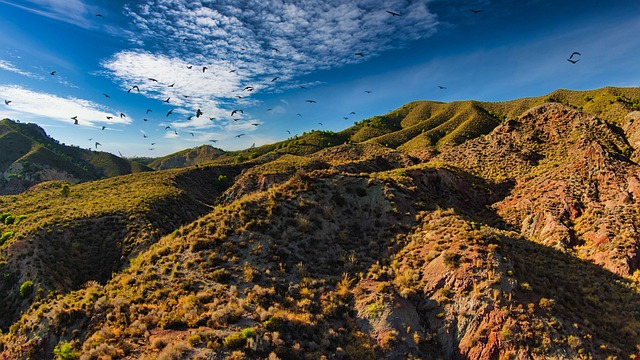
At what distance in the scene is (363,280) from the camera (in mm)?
23781

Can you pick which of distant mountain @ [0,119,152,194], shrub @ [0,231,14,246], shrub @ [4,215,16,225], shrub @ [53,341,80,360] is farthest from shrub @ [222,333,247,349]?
distant mountain @ [0,119,152,194]

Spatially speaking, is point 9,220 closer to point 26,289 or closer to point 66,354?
point 26,289

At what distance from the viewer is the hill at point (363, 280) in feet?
57.7

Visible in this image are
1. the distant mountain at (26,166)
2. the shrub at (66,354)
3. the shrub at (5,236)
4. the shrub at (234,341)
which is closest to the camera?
the shrub at (66,354)

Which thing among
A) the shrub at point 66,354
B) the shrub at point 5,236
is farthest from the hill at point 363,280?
the shrub at point 5,236

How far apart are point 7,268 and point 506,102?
203019 millimetres

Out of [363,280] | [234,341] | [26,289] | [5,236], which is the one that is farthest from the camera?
[5,236]

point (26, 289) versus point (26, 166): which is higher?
point (26, 166)

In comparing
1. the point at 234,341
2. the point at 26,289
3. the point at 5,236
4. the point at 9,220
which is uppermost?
the point at 9,220

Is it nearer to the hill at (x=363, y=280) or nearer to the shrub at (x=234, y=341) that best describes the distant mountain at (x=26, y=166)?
the hill at (x=363, y=280)

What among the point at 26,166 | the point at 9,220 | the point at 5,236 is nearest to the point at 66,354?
the point at 5,236

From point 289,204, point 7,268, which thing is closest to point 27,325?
point 289,204

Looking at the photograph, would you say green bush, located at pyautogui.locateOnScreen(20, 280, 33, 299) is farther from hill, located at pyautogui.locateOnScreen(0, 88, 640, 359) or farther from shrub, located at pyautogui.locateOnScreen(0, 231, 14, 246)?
shrub, located at pyautogui.locateOnScreen(0, 231, 14, 246)

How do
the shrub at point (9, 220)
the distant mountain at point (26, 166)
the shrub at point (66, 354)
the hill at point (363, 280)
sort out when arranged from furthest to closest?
the distant mountain at point (26, 166)
the shrub at point (9, 220)
the hill at point (363, 280)
the shrub at point (66, 354)
